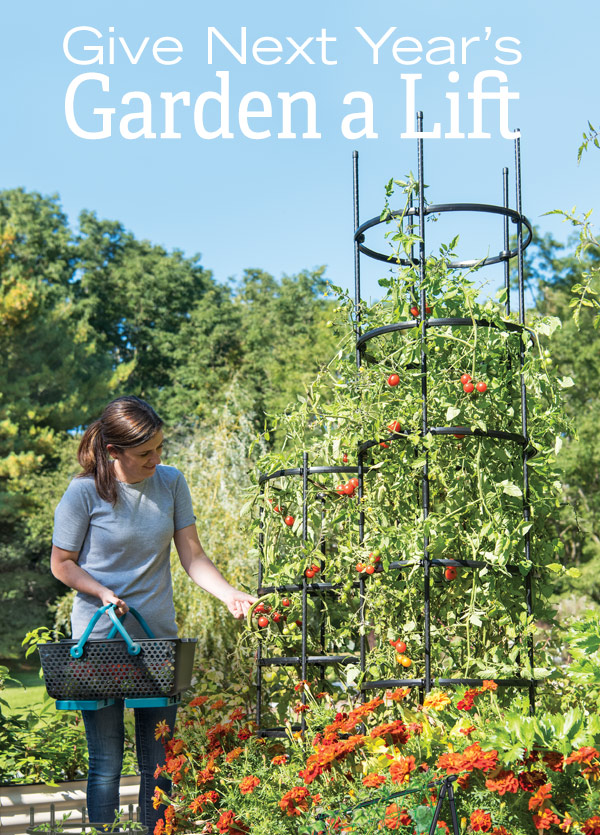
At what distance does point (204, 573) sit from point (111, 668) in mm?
543

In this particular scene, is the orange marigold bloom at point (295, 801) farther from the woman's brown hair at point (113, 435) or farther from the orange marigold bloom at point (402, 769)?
the woman's brown hair at point (113, 435)

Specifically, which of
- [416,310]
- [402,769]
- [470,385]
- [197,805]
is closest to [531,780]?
[402,769]

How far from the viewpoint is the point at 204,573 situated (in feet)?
8.71

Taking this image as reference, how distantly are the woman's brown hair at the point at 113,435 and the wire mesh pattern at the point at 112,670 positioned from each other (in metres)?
0.49

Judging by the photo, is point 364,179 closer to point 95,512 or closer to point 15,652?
point 95,512

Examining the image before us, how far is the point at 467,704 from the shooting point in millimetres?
2398

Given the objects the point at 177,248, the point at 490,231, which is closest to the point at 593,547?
the point at 490,231

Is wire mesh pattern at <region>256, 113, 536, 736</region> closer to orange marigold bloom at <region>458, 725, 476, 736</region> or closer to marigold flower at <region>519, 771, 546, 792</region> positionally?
orange marigold bloom at <region>458, 725, 476, 736</region>

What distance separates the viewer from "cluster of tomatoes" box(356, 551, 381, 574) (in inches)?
112

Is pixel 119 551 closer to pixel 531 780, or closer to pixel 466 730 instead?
pixel 466 730

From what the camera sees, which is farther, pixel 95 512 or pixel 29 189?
pixel 29 189

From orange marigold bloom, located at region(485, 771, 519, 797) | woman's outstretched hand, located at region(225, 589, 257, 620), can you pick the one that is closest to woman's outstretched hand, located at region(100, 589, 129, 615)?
woman's outstretched hand, located at region(225, 589, 257, 620)

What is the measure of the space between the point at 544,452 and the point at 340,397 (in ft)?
2.46

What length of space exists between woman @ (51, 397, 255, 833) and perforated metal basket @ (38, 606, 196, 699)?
0.20 metres
